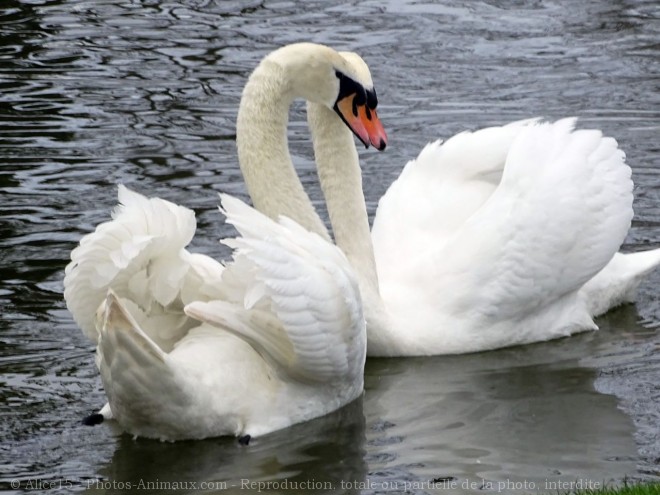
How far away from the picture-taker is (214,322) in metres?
7.46

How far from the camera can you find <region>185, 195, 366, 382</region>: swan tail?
7.25 meters

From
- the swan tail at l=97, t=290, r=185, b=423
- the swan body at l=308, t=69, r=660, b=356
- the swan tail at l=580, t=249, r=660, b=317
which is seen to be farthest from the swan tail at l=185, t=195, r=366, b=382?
the swan tail at l=580, t=249, r=660, b=317

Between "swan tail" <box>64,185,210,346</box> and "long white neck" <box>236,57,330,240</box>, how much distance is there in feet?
2.32

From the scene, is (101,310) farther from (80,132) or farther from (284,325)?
(80,132)

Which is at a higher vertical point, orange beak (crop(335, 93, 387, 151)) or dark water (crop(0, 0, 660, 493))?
orange beak (crop(335, 93, 387, 151))

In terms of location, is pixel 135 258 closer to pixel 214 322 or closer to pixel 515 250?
pixel 214 322

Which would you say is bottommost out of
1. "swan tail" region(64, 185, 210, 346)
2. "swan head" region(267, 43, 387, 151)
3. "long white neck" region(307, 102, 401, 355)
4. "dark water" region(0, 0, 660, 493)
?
"dark water" region(0, 0, 660, 493)

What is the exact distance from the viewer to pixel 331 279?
24.4 ft

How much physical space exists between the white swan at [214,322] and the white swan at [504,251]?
0.96 metres

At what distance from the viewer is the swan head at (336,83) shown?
8250 millimetres

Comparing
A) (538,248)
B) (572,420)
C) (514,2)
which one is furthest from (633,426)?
(514,2)

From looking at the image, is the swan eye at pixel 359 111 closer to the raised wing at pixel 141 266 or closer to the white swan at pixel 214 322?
the white swan at pixel 214 322

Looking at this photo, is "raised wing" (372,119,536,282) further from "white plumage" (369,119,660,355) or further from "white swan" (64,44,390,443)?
"white swan" (64,44,390,443)

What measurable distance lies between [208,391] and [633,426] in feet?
6.52
